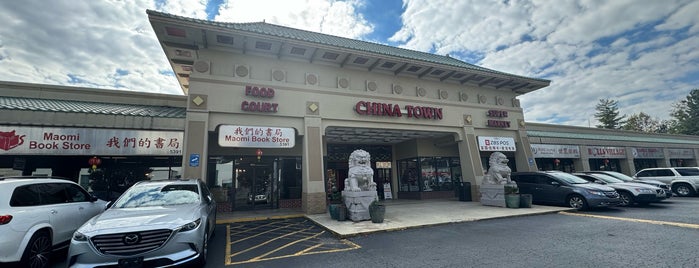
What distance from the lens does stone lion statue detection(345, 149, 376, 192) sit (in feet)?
34.2

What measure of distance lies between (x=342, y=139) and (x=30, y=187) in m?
Result: 13.5

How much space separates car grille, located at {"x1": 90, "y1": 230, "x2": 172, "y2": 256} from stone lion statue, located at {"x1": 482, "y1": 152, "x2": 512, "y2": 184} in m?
13.5

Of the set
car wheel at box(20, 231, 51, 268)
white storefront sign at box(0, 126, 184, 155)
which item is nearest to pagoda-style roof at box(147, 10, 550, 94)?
white storefront sign at box(0, 126, 184, 155)

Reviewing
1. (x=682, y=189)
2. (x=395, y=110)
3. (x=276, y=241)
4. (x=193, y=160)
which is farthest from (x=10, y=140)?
(x=682, y=189)

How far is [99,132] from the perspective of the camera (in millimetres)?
10766

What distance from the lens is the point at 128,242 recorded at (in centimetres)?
448

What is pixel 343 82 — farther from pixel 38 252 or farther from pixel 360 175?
pixel 38 252

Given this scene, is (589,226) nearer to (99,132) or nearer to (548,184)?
(548,184)

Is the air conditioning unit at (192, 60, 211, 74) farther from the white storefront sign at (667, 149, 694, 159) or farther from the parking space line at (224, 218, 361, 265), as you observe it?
the white storefront sign at (667, 149, 694, 159)

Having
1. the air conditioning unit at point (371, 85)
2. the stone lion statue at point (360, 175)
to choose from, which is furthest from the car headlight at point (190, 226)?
the air conditioning unit at point (371, 85)

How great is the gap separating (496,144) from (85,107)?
67.8ft

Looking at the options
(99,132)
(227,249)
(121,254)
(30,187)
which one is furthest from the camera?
(99,132)

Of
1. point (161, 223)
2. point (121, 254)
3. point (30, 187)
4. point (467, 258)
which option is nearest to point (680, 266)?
point (467, 258)

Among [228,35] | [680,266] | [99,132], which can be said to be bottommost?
[680,266]
